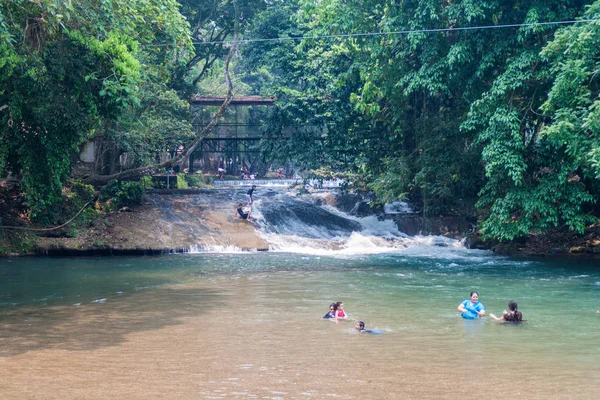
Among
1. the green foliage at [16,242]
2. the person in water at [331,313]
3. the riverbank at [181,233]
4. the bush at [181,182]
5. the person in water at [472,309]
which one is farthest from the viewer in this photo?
the bush at [181,182]

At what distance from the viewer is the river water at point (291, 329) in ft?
28.9

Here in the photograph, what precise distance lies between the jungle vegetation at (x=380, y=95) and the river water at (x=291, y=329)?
274 centimetres

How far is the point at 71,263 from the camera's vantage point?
22.0 metres

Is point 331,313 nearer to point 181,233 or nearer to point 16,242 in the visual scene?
point 181,233

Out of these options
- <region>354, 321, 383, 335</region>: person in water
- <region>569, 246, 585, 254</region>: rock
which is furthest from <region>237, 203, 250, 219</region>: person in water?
<region>354, 321, 383, 335</region>: person in water

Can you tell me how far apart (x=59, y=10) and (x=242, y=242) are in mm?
13892

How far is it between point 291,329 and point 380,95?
14.2m

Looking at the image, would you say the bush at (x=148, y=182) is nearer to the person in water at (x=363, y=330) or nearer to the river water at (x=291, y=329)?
the river water at (x=291, y=329)

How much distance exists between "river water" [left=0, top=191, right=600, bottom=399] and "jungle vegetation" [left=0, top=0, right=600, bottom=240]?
2.74 metres

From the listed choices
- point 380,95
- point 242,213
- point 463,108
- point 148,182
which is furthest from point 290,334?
Answer: point 148,182

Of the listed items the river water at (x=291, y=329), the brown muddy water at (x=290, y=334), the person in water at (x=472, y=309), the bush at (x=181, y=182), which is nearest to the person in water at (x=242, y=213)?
the river water at (x=291, y=329)

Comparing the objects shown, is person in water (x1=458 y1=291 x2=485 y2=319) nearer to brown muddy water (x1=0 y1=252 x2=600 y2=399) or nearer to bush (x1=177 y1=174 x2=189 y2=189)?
brown muddy water (x1=0 y1=252 x2=600 y2=399)

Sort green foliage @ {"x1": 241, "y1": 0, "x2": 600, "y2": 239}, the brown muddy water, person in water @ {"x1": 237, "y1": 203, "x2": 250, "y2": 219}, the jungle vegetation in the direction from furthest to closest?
person in water @ {"x1": 237, "y1": 203, "x2": 250, "y2": 219}, green foliage @ {"x1": 241, "y1": 0, "x2": 600, "y2": 239}, the jungle vegetation, the brown muddy water

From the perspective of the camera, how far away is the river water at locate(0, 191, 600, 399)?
880cm
